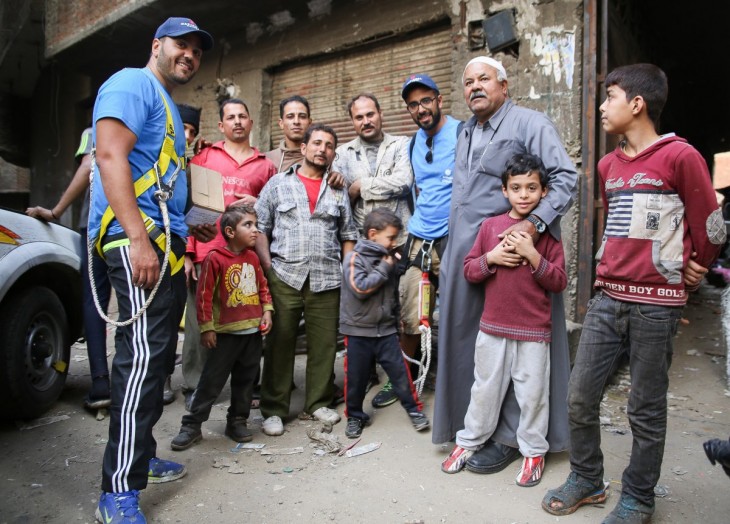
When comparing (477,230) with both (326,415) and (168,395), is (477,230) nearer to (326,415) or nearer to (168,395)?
(326,415)

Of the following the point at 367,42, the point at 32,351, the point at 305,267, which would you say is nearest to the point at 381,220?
the point at 305,267

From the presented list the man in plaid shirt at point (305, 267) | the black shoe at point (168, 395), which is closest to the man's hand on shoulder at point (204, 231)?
the man in plaid shirt at point (305, 267)

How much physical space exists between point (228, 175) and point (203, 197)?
1.08m

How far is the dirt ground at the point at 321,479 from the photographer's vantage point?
247cm

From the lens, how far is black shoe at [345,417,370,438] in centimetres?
329

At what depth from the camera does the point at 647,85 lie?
2209 millimetres

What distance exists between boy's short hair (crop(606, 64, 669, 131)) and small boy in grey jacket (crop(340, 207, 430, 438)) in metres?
1.51

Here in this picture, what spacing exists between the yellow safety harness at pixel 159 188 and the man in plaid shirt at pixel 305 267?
3.28 feet

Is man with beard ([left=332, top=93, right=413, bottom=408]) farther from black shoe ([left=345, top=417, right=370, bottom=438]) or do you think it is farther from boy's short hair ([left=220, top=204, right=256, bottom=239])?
boy's short hair ([left=220, top=204, right=256, bottom=239])

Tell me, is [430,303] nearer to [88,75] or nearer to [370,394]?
[370,394]

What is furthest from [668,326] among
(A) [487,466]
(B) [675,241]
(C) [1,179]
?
(C) [1,179]

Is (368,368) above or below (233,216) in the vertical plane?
below

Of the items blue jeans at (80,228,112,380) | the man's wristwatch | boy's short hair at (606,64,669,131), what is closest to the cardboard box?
blue jeans at (80,228,112,380)

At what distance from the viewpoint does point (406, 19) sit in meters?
5.55
